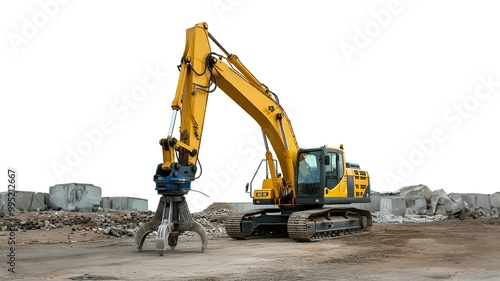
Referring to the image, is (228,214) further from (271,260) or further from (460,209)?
(271,260)

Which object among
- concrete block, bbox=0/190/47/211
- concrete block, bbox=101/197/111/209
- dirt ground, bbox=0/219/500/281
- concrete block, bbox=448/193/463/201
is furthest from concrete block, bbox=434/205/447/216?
concrete block, bbox=0/190/47/211

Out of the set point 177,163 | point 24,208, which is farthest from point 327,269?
point 24,208

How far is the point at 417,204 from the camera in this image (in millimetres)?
26547

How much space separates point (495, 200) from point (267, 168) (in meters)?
20.8

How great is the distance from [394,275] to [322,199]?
604 centimetres

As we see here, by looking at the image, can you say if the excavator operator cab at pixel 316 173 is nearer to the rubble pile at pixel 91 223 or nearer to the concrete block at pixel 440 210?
the rubble pile at pixel 91 223

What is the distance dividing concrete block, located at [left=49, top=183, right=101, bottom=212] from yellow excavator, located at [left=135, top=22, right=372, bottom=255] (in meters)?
12.1

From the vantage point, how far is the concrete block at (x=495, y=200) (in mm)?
29923

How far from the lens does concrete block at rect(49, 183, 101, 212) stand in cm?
2409

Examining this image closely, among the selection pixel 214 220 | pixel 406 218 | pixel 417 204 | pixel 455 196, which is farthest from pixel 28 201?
pixel 455 196

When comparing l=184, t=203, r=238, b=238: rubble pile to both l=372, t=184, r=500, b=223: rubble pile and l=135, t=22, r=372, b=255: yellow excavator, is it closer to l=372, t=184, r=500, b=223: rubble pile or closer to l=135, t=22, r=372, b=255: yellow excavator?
l=135, t=22, r=372, b=255: yellow excavator

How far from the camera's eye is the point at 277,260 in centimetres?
966

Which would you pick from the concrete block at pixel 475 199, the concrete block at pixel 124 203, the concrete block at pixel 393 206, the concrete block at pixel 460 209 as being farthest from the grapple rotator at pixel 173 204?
the concrete block at pixel 475 199

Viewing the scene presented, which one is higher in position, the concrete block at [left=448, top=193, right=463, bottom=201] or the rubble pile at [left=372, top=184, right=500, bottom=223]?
the concrete block at [left=448, top=193, right=463, bottom=201]
